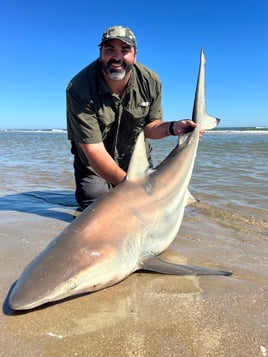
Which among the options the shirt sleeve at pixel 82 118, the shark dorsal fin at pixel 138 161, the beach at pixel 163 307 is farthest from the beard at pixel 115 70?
the beach at pixel 163 307

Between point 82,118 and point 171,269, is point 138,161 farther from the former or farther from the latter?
point 82,118

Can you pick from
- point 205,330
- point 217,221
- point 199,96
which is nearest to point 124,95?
point 199,96

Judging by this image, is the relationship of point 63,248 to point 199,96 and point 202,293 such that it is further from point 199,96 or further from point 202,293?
point 199,96

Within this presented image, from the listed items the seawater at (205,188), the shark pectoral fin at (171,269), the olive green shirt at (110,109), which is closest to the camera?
the shark pectoral fin at (171,269)

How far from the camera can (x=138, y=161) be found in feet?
8.39

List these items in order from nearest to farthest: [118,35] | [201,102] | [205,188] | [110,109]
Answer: [118,35], [201,102], [110,109], [205,188]

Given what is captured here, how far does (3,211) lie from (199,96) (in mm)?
2396

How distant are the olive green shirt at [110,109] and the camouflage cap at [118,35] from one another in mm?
308

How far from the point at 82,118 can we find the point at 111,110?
39 cm

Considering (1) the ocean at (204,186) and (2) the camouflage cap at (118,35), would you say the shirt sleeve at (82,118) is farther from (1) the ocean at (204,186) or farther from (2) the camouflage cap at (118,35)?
(1) the ocean at (204,186)

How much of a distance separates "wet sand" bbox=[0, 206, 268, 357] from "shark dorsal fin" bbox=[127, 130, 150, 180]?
0.67m

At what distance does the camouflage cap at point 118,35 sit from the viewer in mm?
3469

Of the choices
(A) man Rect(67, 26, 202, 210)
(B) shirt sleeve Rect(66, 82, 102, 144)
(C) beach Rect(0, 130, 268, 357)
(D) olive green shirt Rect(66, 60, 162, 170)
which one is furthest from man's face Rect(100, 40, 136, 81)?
(C) beach Rect(0, 130, 268, 357)

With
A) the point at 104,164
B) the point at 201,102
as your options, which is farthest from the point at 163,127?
the point at 104,164
